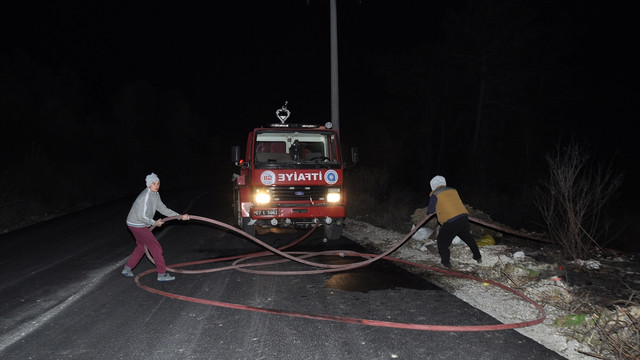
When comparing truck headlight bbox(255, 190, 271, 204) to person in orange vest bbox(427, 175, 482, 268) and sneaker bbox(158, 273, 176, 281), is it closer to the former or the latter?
sneaker bbox(158, 273, 176, 281)

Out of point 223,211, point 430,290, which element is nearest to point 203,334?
point 430,290

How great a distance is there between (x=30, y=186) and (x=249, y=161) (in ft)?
35.8

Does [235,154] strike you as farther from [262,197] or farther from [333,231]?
[333,231]

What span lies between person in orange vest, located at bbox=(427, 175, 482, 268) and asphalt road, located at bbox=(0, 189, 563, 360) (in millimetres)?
801

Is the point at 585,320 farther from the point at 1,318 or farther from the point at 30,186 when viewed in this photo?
the point at 30,186

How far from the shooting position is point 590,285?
5402mm

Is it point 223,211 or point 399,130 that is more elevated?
point 399,130

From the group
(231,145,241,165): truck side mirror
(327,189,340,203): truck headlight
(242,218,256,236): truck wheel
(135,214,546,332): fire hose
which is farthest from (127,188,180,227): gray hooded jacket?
(327,189,340,203): truck headlight

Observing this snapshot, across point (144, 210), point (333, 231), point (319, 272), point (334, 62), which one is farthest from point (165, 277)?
point (334, 62)

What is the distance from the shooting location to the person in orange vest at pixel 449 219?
6328mm

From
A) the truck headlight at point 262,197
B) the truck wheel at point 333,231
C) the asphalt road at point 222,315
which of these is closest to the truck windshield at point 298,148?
the truck headlight at point 262,197

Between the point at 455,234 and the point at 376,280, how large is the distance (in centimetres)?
151

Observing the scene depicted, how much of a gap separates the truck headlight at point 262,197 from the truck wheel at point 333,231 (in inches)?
62.3

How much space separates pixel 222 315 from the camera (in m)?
4.49
